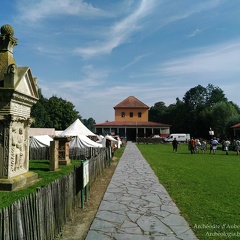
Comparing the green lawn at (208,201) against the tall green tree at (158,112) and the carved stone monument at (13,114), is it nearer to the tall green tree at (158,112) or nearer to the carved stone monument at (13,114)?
the carved stone monument at (13,114)

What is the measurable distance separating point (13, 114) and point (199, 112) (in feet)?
232

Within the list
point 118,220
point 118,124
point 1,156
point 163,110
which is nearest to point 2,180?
point 1,156

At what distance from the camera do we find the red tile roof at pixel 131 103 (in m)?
68.3

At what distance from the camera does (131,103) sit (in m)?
69.4

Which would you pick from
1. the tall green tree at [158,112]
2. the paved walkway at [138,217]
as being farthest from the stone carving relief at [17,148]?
the tall green tree at [158,112]

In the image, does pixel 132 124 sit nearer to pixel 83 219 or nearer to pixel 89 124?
pixel 83 219

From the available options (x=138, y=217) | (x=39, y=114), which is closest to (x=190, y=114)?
(x=39, y=114)

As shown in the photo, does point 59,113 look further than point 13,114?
Yes

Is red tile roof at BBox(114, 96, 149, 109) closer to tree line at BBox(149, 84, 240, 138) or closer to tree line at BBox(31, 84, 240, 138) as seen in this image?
tree line at BBox(31, 84, 240, 138)

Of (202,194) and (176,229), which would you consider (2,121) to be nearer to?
(176,229)

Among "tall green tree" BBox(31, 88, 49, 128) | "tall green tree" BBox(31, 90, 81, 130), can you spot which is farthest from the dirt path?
"tall green tree" BBox(31, 90, 81, 130)

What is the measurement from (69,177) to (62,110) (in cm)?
5922

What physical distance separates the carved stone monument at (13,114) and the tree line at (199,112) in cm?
5066

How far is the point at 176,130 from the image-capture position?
79812 mm
